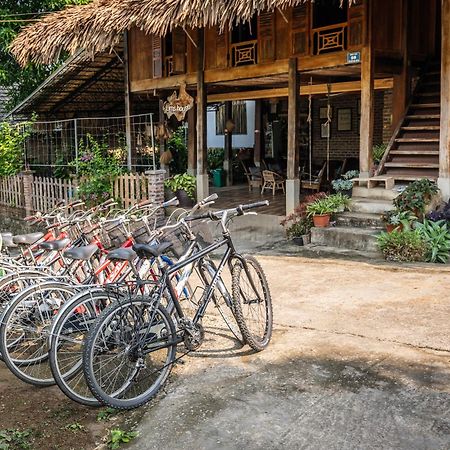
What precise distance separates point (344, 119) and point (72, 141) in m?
7.37

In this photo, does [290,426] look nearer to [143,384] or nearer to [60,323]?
[143,384]

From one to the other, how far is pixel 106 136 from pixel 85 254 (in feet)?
40.7

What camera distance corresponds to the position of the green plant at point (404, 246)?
25.4 feet

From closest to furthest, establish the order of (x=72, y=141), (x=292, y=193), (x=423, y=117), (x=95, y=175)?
1. (x=423, y=117)
2. (x=292, y=193)
3. (x=95, y=175)
4. (x=72, y=141)

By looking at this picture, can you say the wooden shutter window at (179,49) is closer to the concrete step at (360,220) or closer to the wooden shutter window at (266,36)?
the wooden shutter window at (266,36)

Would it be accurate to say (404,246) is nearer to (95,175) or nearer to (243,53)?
(243,53)

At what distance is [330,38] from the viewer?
10.1 m

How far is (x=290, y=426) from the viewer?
137 inches

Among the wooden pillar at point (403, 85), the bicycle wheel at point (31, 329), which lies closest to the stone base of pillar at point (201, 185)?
the wooden pillar at point (403, 85)

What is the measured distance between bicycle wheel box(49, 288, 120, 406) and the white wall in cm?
1564

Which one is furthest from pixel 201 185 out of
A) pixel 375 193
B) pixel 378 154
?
pixel 375 193

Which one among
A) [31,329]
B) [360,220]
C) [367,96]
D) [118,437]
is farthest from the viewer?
[367,96]

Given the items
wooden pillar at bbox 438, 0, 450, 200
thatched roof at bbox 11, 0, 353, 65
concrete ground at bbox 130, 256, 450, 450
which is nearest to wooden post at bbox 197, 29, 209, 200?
thatched roof at bbox 11, 0, 353, 65

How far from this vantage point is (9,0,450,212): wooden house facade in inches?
377
